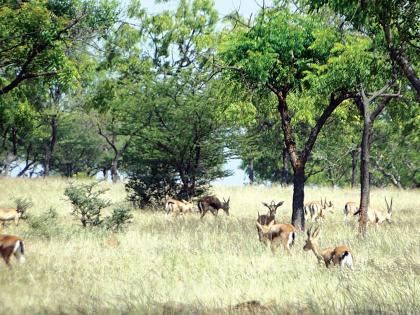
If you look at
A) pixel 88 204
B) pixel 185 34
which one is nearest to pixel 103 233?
pixel 88 204

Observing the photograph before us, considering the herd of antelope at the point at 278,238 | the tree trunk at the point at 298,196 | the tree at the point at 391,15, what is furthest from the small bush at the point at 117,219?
the tree at the point at 391,15

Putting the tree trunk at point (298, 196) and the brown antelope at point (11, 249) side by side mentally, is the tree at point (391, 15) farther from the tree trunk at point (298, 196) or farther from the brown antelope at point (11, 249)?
the tree trunk at point (298, 196)

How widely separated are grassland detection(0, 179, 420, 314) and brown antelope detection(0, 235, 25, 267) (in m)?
0.29

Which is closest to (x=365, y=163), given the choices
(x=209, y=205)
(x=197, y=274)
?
(x=209, y=205)

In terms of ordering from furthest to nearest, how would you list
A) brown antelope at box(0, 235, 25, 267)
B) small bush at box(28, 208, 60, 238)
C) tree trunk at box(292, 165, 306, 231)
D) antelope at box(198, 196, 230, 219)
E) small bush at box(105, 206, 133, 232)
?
antelope at box(198, 196, 230, 219)
tree trunk at box(292, 165, 306, 231)
small bush at box(105, 206, 133, 232)
small bush at box(28, 208, 60, 238)
brown antelope at box(0, 235, 25, 267)

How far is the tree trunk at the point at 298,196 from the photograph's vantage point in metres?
17.7

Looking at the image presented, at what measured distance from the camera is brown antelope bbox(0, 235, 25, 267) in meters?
10.8

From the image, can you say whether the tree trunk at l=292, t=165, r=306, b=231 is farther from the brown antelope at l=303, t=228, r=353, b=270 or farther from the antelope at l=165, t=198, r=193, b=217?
the brown antelope at l=303, t=228, r=353, b=270

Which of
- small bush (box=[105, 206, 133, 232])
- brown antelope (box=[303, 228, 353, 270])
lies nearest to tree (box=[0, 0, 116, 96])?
small bush (box=[105, 206, 133, 232])

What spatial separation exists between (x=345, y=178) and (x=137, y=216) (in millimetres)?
48534

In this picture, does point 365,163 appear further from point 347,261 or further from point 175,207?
point 175,207

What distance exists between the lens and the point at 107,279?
397 inches

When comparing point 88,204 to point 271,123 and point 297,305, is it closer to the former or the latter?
point 297,305

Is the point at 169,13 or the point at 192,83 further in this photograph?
the point at 169,13
